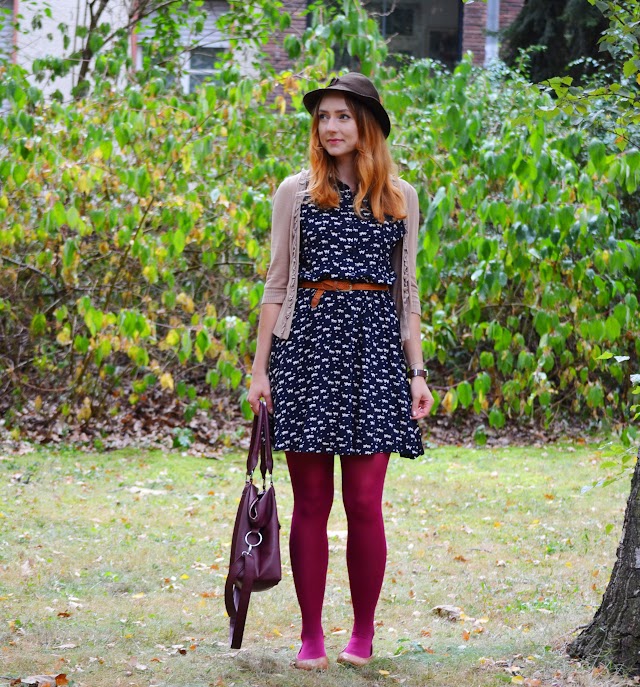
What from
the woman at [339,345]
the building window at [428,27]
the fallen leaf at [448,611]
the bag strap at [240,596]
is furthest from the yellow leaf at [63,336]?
the building window at [428,27]

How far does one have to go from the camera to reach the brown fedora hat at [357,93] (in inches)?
129

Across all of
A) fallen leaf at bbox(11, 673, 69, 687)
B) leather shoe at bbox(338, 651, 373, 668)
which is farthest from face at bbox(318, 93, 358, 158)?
fallen leaf at bbox(11, 673, 69, 687)

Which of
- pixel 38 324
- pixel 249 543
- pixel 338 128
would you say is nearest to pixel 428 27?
pixel 38 324

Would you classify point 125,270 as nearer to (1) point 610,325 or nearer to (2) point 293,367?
(1) point 610,325

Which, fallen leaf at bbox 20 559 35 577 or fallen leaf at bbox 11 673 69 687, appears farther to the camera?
fallen leaf at bbox 20 559 35 577

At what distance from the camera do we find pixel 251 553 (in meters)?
3.14

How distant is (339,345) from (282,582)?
1809 mm

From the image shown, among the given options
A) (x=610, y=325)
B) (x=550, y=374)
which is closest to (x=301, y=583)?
(x=610, y=325)

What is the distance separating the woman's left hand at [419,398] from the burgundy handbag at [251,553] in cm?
51

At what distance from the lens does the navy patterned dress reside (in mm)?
3184

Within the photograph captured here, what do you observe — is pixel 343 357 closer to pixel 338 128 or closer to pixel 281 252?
pixel 281 252

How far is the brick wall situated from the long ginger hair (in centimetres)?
1161

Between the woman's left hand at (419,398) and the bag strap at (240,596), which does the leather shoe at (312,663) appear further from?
the woman's left hand at (419,398)

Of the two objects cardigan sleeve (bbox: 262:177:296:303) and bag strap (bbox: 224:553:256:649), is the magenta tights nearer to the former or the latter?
bag strap (bbox: 224:553:256:649)
